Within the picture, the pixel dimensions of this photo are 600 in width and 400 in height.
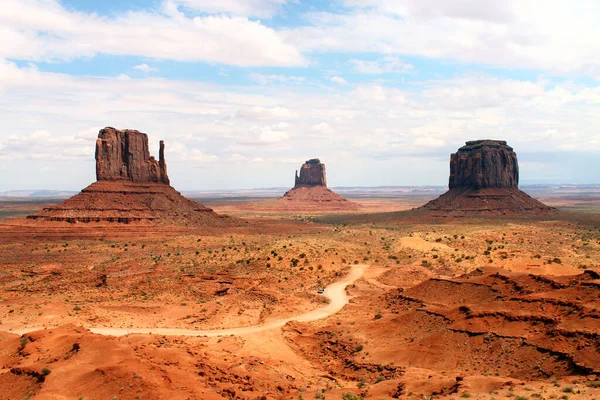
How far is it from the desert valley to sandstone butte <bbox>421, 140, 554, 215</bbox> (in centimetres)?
3824

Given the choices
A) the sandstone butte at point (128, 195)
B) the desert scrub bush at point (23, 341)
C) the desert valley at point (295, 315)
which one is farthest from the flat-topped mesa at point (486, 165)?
the desert scrub bush at point (23, 341)

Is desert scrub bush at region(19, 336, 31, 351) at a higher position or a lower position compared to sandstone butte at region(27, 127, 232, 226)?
lower

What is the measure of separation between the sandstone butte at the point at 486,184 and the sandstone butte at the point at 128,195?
61.9 metres

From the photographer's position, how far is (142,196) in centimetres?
9156

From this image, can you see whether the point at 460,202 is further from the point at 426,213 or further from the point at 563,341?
the point at 563,341

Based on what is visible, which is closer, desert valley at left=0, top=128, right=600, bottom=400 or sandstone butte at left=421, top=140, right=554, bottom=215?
desert valley at left=0, top=128, right=600, bottom=400

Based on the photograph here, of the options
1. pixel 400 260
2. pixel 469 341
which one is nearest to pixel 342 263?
pixel 400 260

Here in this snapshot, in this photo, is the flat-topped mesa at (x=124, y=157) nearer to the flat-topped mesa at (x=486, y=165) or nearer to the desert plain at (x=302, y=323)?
the desert plain at (x=302, y=323)

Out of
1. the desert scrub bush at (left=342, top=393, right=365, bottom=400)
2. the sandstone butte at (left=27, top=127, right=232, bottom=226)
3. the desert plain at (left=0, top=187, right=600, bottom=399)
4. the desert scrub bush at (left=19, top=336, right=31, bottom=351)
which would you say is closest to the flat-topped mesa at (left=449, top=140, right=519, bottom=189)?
the desert plain at (left=0, top=187, right=600, bottom=399)

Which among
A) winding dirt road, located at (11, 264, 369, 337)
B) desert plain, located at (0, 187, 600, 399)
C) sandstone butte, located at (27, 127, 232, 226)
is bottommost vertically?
winding dirt road, located at (11, 264, 369, 337)

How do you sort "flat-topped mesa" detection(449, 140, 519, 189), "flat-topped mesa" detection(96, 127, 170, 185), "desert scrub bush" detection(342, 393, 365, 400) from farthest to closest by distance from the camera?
"flat-topped mesa" detection(449, 140, 519, 189) → "flat-topped mesa" detection(96, 127, 170, 185) → "desert scrub bush" detection(342, 393, 365, 400)

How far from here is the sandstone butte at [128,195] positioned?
278ft

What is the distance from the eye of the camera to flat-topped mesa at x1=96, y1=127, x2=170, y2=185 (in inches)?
3553

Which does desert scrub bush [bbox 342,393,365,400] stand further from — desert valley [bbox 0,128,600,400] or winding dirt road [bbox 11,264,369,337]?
winding dirt road [bbox 11,264,369,337]
